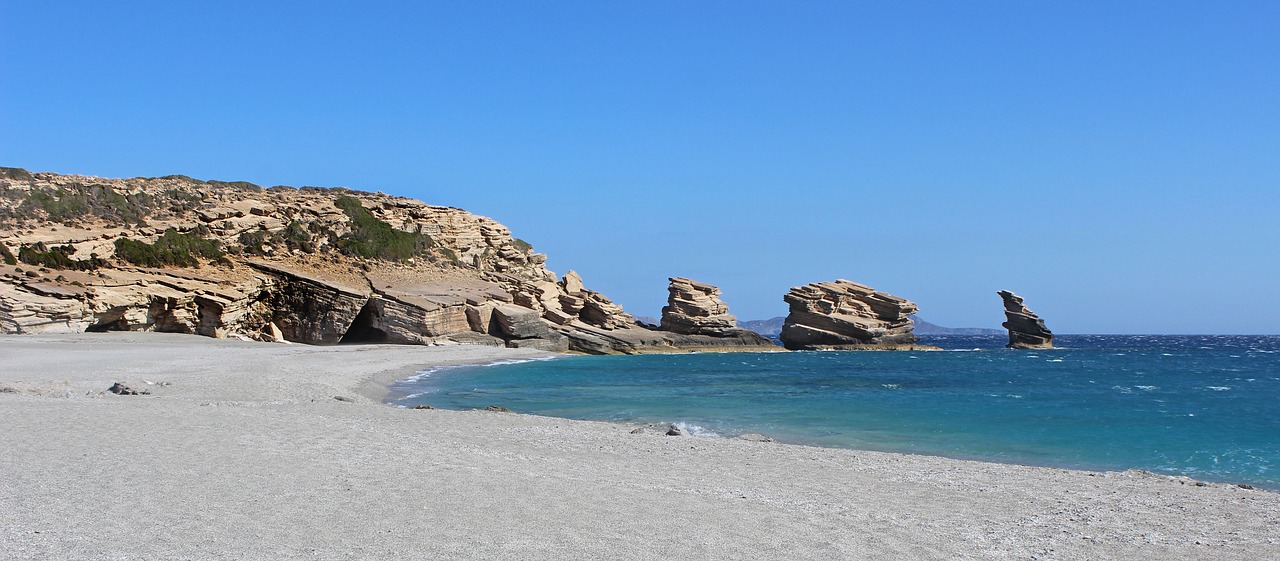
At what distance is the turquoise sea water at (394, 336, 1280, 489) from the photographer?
15469mm

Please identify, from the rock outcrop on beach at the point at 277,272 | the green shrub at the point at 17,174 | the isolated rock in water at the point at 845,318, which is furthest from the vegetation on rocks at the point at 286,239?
the isolated rock in water at the point at 845,318

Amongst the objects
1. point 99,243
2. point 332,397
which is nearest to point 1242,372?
point 332,397

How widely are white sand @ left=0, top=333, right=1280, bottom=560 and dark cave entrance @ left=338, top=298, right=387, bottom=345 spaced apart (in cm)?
2986

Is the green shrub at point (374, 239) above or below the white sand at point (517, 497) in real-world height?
above

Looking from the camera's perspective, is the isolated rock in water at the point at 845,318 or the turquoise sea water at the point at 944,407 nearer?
the turquoise sea water at the point at 944,407

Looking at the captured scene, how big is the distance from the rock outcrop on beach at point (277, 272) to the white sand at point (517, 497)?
985 inches

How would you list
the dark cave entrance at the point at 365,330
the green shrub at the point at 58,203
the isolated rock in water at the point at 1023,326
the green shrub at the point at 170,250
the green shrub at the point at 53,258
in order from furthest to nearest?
1. the isolated rock in water at the point at 1023,326
2. the green shrub at the point at 58,203
3. the dark cave entrance at the point at 365,330
4. the green shrub at the point at 170,250
5. the green shrub at the point at 53,258

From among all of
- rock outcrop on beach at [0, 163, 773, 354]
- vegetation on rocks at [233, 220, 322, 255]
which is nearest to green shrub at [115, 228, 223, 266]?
rock outcrop on beach at [0, 163, 773, 354]

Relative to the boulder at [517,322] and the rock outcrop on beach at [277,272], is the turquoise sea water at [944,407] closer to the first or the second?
the boulder at [517,322]

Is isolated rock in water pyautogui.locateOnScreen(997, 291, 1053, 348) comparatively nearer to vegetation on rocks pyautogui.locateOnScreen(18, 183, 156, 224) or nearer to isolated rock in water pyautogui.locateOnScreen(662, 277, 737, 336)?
isolated rock in water pyautogui.locateOnScreen(662, 277, 737, 336)

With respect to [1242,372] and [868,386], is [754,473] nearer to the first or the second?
[868,386]

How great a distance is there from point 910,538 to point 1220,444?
12160 mm

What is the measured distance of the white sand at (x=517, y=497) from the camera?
21.8ft

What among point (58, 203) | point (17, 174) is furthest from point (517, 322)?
point (17, 174)
